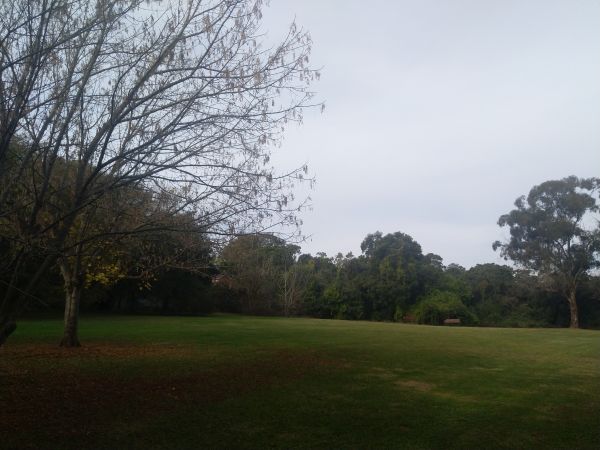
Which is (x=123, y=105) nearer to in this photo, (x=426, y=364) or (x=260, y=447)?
(x=260, y=447)

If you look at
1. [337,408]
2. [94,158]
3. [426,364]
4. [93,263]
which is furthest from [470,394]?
[93,263]

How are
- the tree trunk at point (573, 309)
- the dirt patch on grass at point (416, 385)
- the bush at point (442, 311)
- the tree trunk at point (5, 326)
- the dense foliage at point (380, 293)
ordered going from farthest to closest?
1. the bush at point (442, 311)
2. the dense foliage at point (380, 293)
3. the tree trunk at point (573, 309)
4. the dirt patch on grass at point (416, 385)
5. the tree trunk at point (5, 326)

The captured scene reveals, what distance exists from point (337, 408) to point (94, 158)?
19.2 feet

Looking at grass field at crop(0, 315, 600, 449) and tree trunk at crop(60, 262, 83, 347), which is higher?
tree trunk at crop(60, 262, 83, 347)

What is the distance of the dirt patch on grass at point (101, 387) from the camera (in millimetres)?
7312

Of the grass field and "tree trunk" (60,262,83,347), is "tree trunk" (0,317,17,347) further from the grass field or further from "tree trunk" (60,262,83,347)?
"tree trunk" (60,262,83,347)

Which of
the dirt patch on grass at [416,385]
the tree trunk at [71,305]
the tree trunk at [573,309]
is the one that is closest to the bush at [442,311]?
the tree trunk at [573,309]

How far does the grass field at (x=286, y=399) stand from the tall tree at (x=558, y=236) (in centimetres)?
3310

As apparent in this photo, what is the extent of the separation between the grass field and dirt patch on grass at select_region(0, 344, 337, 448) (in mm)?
26

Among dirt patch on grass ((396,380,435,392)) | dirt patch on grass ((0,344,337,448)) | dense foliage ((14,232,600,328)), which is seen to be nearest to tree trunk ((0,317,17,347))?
dirt patch on grass ((0,344,337,448))

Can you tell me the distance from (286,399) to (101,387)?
3.61 m

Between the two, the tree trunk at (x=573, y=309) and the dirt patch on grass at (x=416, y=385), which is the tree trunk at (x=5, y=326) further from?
the tree trunk at (x=573, y=309)

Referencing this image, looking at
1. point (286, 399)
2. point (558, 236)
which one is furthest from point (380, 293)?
point (286, 399)

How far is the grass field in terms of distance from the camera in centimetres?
687
